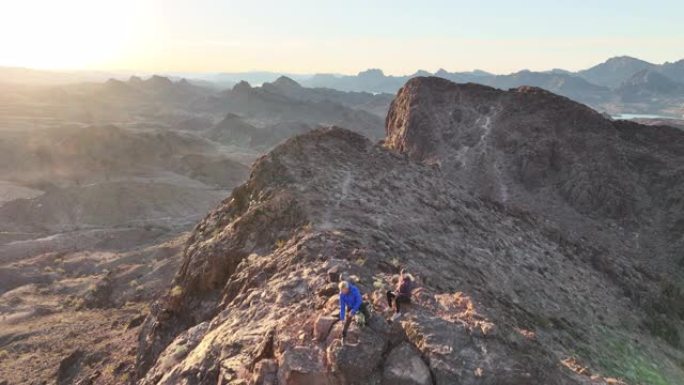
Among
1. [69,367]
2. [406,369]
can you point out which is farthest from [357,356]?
[69,367]

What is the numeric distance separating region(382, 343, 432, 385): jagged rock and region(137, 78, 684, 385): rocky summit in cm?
3

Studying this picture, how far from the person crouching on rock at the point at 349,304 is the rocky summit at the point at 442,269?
Answer: 1.07 feet

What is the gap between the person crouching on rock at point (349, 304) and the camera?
10.9m

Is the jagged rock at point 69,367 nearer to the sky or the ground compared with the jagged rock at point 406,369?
nearer to the ground

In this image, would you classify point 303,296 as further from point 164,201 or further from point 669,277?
point 164,201

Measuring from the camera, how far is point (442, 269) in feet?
63.5

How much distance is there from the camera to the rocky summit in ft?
36.0

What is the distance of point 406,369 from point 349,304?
1.70 metres

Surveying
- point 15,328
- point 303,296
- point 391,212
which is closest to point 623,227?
point 391,212

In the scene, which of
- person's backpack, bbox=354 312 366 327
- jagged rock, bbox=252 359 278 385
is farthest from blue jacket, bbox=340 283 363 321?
jagged rock, bbox=252 359 278 385

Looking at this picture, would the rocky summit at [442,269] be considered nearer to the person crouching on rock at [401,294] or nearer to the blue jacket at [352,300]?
the person crouching on rock at [401,294]

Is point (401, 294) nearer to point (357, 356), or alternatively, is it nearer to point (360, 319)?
point (360, 319)

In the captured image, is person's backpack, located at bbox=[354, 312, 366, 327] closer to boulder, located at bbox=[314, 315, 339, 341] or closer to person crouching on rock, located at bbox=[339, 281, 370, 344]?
person crouching on rock, located at bbox=[339, 281, 370, 344]

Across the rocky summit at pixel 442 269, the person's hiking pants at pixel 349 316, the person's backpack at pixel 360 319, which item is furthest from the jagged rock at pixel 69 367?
the person's backpack at pixel 360 319
